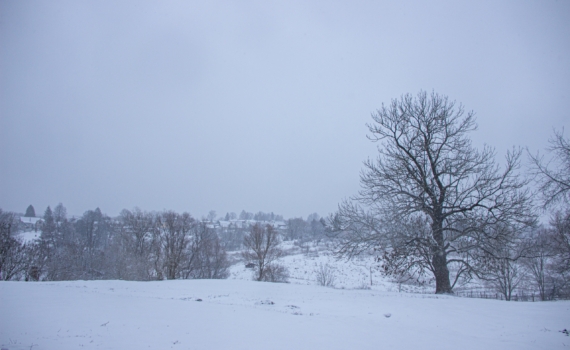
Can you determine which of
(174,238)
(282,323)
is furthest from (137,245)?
(282,323)

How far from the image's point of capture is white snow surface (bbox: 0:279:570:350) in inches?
240

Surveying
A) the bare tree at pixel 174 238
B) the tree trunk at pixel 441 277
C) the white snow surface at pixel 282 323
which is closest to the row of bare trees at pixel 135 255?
the bare tree at pixel 174 238

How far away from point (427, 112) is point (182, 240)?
33850mm

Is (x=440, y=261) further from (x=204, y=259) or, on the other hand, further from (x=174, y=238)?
(x=204, y=259)

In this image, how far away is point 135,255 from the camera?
3559 centimetres

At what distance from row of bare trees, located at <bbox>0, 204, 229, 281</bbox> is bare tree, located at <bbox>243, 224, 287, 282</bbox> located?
8610 mm

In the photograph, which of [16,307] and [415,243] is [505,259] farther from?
[16,307]

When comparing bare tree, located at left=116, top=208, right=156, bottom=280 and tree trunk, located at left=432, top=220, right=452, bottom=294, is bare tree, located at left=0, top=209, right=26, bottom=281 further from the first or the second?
tree trunk, located at left=432, top=220, right=452, bottom=294

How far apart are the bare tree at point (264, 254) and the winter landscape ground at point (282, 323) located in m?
22.0

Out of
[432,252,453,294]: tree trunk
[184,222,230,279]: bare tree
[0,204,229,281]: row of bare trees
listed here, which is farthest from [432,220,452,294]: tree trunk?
[184,222,230,279]: bare tree

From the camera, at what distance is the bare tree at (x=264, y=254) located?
32844 mm

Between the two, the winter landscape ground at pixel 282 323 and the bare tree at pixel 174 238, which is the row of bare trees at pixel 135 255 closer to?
the bare tree at pixel 174 238

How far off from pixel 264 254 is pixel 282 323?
26592mm

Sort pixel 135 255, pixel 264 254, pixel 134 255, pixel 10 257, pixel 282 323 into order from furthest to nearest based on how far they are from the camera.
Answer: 1. pixel 135 255
2. pixel 134 255
3. pixel 264 254
4. pixel 10 257
5. pixel 282 323
